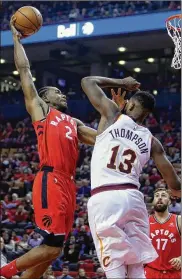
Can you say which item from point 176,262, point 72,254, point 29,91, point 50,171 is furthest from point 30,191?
point 50,171

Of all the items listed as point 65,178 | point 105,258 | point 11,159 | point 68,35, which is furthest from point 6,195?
point 105,258

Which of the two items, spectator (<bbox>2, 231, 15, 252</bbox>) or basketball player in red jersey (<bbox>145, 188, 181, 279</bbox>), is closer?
basketball player in red jersey (<bbox>145, 188, 181, 279</bbox>)

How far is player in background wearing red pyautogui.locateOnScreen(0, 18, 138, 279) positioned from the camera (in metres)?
5.64

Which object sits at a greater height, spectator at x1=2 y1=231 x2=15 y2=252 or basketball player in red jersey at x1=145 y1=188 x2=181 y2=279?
basketball player in red jersey at x1=145 y1=188 x2=181 y2=279

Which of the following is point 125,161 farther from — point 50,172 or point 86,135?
point 86,135

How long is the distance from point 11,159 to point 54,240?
58.8 ft

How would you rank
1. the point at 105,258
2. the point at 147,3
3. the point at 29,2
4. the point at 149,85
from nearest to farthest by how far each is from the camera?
the point at 105,258 < the point at 147,3 < the point at 29,2 < the point at 149,85

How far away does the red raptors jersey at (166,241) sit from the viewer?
7332 mm

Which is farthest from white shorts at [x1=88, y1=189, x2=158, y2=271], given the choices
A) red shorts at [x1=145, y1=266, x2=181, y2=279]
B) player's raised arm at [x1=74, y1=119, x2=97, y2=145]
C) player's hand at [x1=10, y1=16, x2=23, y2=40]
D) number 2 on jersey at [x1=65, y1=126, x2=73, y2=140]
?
red shorts at [x1=145, y1=266, x2=181, y2=279]

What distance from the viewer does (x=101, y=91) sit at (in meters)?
4.98

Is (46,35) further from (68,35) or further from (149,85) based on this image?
(149,85)

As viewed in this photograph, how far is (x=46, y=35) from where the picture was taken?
78.1ft

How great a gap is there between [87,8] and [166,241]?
60.7 ft

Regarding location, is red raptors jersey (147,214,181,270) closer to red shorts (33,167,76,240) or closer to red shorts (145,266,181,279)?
red shorts (145,266,181,279)
